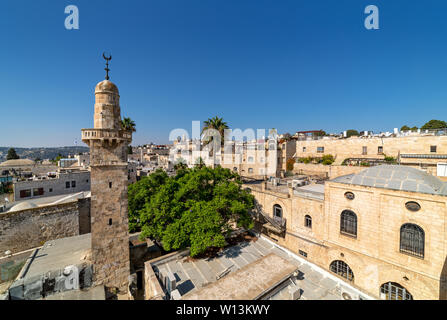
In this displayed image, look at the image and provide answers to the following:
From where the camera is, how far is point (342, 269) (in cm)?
1817

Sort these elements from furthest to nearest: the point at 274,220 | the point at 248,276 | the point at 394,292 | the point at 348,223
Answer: the point at 274,220, the point at 348,223, the point at 394,292, the point at 248,276

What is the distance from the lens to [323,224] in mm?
19172

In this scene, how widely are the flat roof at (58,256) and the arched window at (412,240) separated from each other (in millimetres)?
24633

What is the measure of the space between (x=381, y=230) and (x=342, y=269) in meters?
5.41

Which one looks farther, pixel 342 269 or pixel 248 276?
pixel 342 269

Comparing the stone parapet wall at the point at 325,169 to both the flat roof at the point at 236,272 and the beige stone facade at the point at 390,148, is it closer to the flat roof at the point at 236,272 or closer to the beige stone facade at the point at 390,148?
the beige stone facade at the point at 390,148

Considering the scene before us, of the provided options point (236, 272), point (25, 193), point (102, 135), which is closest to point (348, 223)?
point (236, 272)

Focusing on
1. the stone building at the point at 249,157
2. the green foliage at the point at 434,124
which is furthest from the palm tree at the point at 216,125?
the green foliage at the point at 434,124

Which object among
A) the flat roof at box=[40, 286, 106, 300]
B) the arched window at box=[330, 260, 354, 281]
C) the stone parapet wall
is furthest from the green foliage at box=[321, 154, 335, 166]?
the flat roof at box=[40, 286, 106, 300]

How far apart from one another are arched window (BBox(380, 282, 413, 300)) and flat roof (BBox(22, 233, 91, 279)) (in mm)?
24222

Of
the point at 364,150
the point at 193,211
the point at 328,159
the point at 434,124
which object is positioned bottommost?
the point at 193,211

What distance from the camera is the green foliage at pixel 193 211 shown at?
50.3 feet

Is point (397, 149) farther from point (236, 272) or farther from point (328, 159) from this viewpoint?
point (236, 272)
